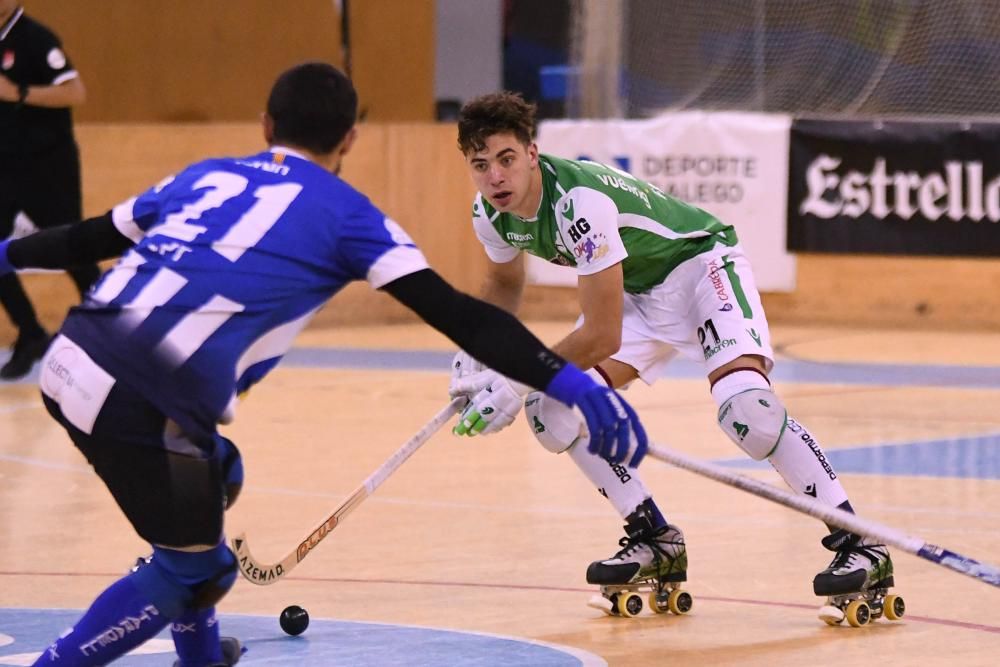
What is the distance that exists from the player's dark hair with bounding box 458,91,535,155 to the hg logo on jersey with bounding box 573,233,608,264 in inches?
14.5

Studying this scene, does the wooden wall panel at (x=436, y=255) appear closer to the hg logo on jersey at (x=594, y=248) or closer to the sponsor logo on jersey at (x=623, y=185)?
the sponsor logo on jersey at (x=623, y=185)

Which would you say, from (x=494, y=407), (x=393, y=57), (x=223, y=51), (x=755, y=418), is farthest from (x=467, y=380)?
(x=393, y=57)

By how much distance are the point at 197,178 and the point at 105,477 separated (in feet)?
2.39

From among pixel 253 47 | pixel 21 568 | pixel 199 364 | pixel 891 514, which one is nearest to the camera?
pixel 199 364

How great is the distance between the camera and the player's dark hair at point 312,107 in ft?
14.2

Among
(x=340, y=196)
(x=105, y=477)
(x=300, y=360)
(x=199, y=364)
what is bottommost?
(x=300, y=360)

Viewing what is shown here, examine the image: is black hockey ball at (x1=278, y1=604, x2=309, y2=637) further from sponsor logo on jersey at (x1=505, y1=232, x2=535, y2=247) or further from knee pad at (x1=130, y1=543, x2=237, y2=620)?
sponsor logo on jersey at (x1=505, y1=232, x2=535, y2=247)

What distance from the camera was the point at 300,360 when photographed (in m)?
13.2

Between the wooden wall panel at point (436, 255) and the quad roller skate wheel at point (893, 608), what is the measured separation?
29.8 ft

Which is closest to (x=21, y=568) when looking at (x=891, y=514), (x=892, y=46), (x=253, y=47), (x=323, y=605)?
(x=323, y=605)

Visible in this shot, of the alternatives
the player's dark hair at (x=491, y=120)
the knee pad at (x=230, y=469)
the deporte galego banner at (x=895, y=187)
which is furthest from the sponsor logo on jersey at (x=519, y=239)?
the deporte galego banner at (x=895, y=187)

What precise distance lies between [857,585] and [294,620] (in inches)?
68.7

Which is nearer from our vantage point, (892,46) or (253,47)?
(892,46)

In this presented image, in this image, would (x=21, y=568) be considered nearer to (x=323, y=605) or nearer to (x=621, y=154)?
(x=323, y=605)
